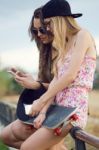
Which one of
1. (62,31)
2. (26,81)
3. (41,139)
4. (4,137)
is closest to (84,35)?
(62,31)

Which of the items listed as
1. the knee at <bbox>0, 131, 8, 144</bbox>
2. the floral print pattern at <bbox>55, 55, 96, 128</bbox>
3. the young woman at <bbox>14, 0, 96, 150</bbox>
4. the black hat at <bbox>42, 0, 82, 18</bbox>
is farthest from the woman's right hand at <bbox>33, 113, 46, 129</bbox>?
the black hat at <bbox>42, 0, 82, 18</bbox>

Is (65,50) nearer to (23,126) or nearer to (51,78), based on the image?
(51,78)

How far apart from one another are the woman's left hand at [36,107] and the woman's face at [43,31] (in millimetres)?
326

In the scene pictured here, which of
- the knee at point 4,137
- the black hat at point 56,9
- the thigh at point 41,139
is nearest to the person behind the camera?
the thigh at point 41,139

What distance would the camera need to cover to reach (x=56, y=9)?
3.10m

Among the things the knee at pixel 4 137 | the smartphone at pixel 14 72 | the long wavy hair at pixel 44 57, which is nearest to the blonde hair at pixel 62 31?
the long wavy hair at pixel 44 57

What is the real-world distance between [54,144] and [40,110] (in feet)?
0.60

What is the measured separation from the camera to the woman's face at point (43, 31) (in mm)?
3111

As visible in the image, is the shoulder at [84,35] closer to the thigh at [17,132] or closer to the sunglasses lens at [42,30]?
the sunglasses lens at [42,30]

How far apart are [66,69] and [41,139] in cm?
37

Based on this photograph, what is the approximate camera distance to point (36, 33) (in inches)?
127

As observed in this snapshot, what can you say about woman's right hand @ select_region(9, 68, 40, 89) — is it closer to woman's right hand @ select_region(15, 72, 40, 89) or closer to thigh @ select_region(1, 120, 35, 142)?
woman's right hand @ select_region(15, 72, 40, 89)

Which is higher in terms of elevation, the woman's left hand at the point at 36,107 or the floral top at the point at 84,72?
the floral top at the point at 84,72

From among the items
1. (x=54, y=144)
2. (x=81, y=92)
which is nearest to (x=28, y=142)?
(x=54, y=144)
